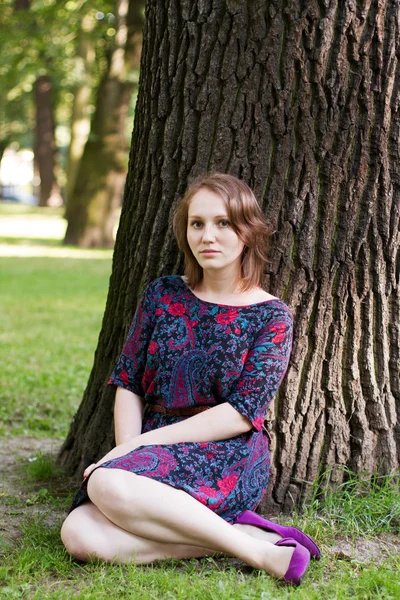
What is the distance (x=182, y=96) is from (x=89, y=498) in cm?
187

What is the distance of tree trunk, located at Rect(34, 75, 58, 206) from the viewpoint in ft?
95.6

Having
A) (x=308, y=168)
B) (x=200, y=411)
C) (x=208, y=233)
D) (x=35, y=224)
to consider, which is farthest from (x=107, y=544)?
(x=35, y=224)

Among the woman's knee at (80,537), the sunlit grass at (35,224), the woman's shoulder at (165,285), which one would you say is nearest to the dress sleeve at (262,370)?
the woman's shoulder at (165,285)

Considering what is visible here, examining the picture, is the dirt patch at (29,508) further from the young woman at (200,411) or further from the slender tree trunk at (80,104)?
the slender tree trunk at (80,104)

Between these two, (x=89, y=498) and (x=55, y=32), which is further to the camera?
(x=55, y=32)

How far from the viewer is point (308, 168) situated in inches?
141

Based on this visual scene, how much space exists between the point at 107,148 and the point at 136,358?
551 inches

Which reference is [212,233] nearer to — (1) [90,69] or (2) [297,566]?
(2) [297,566]

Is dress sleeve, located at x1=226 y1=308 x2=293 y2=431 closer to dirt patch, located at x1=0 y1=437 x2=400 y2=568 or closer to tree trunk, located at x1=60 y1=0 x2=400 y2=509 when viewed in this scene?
tree trunk, located at x1=60 y1=0 x2=400 y2=509

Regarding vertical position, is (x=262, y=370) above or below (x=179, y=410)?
above

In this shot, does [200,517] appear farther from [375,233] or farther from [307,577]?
[375,233]

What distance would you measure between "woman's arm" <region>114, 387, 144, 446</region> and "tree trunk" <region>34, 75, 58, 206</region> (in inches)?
1024

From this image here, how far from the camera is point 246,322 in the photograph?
134 inches

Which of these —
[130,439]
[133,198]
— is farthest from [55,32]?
[130,439]
